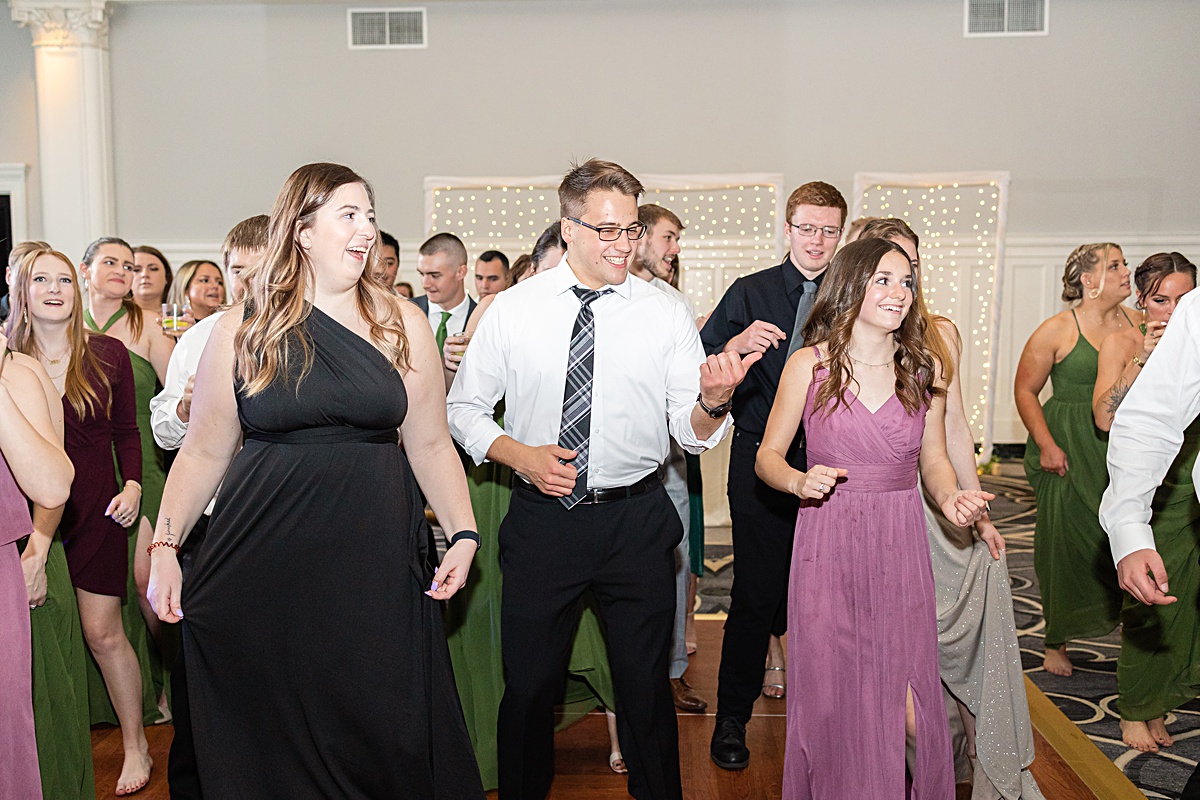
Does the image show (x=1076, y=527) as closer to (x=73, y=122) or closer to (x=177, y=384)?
(x=177, y=384)

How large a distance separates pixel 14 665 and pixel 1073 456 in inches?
152

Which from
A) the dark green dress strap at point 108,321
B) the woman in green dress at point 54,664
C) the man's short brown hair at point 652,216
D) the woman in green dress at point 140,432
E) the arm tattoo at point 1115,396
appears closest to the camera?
the woman in green dress at point 54,664

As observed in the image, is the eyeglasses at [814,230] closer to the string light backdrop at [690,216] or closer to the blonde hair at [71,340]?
the blonde hair at [71,340]

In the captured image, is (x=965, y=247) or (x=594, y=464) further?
(x=965, y=247)

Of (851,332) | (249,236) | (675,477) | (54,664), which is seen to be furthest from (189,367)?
(851,332)

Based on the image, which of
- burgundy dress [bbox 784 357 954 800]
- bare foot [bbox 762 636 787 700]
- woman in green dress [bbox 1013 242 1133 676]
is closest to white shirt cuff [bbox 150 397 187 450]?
burgundy dress [bbox 784 357 954 800]

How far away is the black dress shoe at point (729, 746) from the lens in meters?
3.41

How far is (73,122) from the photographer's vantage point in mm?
9359

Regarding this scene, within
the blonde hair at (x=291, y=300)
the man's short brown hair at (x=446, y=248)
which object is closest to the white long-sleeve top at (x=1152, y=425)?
the blonde hair at (x=291, y=300)

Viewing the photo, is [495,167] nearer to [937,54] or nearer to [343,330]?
[937,54]

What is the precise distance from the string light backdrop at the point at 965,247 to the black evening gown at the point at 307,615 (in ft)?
23.4

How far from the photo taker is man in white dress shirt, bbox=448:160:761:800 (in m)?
2.77

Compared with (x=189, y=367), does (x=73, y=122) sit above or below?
above

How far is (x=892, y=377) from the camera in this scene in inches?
111
